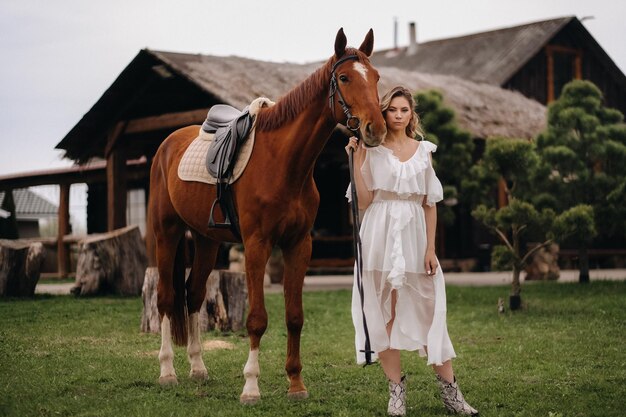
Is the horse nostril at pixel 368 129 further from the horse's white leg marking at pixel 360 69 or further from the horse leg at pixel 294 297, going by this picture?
the horse leg at pixel 294 297

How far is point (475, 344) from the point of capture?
25.0ft

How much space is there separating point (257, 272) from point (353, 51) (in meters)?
1.45

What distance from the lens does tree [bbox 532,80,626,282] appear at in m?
12.1

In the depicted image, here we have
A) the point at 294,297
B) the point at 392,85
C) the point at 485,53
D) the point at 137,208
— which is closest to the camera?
the point at 294,297

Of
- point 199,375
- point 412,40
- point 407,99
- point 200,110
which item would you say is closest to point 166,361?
point 199,375

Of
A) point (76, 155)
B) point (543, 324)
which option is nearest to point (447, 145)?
point (543, 324)

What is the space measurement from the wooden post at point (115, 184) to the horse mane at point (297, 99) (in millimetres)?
9605

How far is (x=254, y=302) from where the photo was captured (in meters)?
5.25

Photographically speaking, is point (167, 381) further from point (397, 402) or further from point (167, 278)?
point (397, 402)

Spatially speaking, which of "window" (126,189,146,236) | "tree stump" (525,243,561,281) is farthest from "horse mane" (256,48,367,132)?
"window" (126,189,146,236)

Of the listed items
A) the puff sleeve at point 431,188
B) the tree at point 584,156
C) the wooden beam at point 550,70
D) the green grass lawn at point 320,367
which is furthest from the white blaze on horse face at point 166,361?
the wooden beam at point 550,70

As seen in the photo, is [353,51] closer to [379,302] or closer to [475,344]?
[379,302]

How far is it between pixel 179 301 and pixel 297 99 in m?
1.93

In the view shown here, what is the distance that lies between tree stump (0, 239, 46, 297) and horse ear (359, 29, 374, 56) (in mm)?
8579
